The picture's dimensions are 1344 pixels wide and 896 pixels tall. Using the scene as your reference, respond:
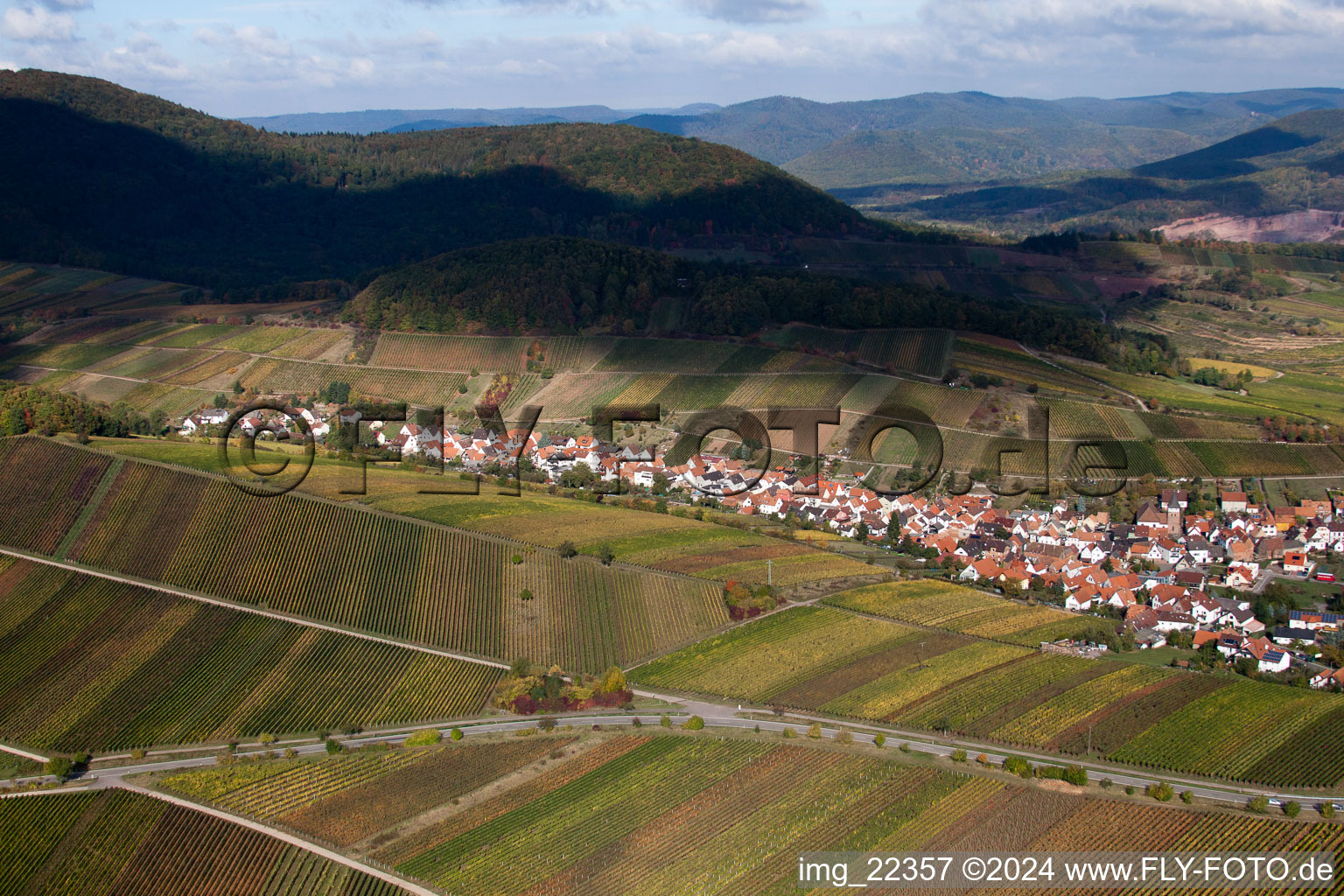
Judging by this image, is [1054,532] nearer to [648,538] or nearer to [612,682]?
[648,538]

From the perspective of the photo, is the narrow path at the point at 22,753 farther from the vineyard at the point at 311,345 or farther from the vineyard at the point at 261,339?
the vineyard at the point at 261,339

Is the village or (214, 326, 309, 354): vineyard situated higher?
(214, 326, 309, 354): vineyard

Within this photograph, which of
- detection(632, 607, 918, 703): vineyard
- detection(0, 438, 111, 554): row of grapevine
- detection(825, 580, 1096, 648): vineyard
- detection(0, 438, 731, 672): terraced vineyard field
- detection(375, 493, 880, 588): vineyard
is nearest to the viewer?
detection(632, 607, 918, 703): vineyard

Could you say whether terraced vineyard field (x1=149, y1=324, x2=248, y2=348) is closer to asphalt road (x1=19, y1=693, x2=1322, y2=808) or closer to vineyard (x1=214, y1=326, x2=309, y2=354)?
vineyard (x1=214, y1=326, x2=309, y2=354)

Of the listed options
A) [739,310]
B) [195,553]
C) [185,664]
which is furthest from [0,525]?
[739,310]

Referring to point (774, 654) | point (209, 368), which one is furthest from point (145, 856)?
point (209, 368)

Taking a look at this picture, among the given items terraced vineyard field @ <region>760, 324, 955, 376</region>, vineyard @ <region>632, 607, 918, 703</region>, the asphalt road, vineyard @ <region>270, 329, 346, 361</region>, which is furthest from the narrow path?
terraced vineyard field @ <region>760, 324, 955, 376</region>
